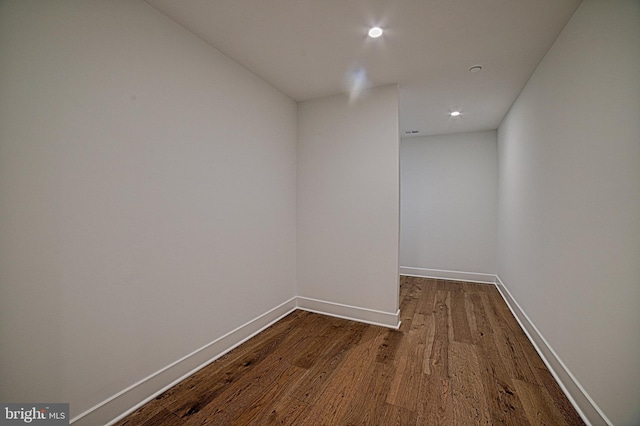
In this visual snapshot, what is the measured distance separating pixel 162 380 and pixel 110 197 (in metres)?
1.31

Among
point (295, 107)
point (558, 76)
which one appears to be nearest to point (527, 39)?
point (558, 76)

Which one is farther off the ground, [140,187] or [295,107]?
[295,107]

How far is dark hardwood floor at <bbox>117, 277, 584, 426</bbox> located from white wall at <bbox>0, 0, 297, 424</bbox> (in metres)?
0.37

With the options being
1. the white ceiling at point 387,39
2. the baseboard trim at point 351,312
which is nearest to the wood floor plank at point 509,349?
the baseboard trim at point 351,312

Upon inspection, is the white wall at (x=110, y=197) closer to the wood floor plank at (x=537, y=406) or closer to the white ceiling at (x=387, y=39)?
the white ceiling at (x=387, y=39)

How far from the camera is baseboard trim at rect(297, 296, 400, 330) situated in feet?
9.55

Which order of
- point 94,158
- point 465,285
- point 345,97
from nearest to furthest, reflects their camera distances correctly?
point 94,158, point 345,97, point 465,285

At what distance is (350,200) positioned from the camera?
3129 millimetres

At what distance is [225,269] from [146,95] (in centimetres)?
146

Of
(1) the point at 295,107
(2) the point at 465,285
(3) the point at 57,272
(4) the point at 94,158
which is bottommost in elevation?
(2) the point at 465,285

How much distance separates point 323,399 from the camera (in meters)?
1.80

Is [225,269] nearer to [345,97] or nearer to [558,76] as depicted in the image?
[345,97]

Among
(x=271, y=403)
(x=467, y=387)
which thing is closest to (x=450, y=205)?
(x=467, y=387)

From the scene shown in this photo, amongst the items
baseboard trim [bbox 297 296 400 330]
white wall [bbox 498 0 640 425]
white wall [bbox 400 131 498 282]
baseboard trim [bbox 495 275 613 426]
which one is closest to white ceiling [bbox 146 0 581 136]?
white wall [bbox 498 0 640 425]
